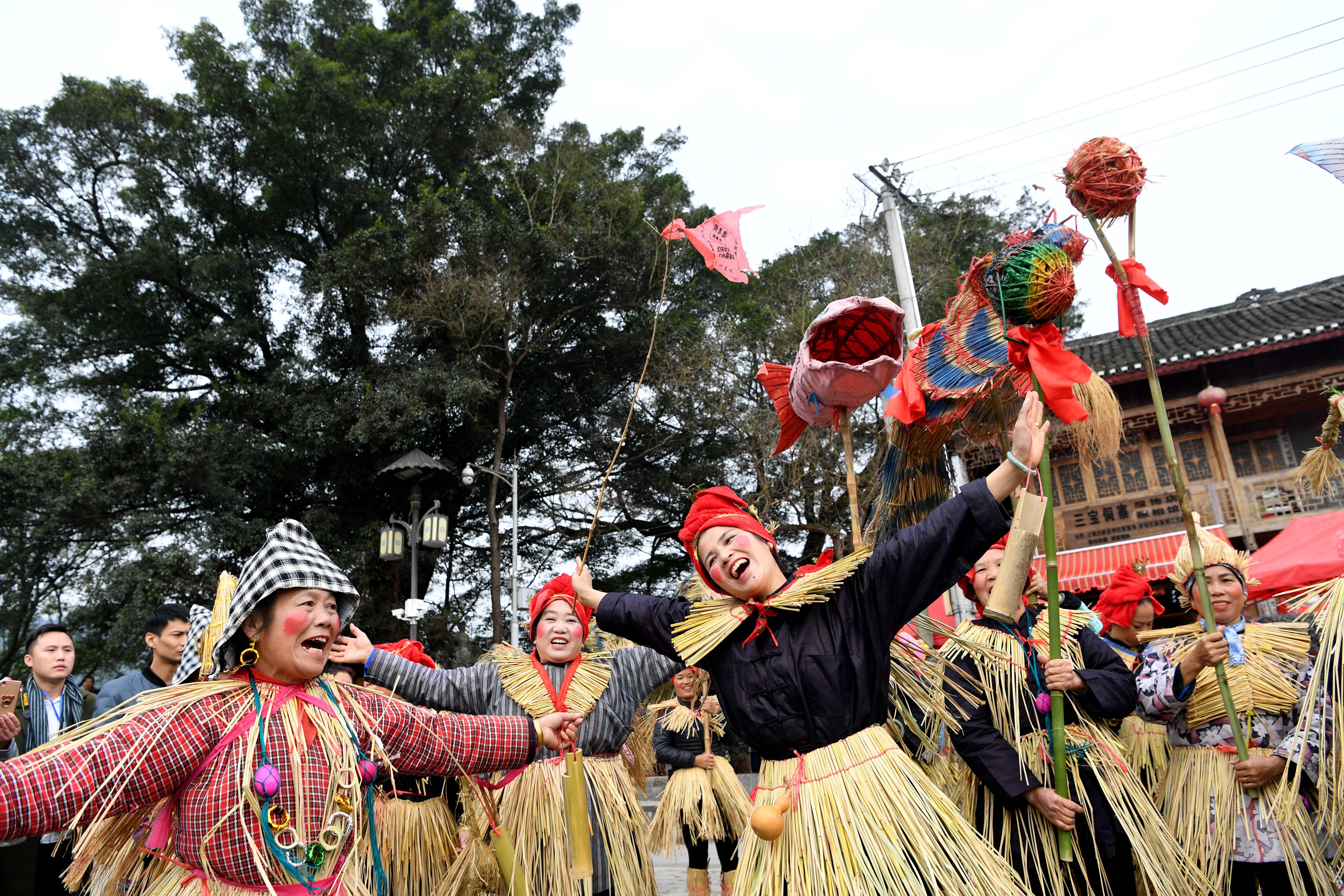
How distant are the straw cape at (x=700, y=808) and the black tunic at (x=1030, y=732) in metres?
2.44

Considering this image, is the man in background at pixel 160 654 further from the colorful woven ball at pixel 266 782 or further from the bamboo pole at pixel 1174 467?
the bamboo pole at pixel 1174 467

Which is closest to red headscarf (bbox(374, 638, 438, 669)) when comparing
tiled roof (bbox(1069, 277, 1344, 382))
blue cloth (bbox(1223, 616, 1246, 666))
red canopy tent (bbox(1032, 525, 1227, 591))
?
blue cloth (bbox(1223, 616, 1246, 666))

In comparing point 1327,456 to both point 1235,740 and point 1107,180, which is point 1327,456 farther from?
point 1107,180

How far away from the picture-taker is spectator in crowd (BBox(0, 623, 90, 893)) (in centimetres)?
366

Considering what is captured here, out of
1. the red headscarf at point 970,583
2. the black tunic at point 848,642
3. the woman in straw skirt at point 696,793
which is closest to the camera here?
the black tunic at point 848,642

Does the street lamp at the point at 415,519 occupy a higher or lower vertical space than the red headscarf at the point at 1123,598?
higher

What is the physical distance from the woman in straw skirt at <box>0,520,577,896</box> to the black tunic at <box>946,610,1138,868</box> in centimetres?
151

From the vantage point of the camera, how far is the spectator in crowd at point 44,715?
12.0 ft

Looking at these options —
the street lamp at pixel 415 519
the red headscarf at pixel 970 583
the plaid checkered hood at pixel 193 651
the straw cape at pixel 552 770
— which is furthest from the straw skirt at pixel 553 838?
the street lamp at pixel 415 519

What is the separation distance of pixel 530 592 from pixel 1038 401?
46.4 ft

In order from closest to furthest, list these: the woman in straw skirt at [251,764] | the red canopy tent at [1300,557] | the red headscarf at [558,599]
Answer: the woman in straw skirt at [251,764]
the red headscarf at [558,599]
the red canopy tent at [1300,557]

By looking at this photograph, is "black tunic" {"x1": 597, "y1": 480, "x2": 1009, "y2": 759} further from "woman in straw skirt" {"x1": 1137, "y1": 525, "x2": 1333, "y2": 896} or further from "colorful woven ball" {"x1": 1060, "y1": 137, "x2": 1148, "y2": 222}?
"colorful woven ball" {"x1": 1060, "y1": 137, "x2": 1148, "y2": 222}

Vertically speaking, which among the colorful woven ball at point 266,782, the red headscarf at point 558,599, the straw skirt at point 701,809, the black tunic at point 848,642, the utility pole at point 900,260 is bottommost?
the straw skirt at point 701,809

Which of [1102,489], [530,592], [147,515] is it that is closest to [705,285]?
[530,592]
